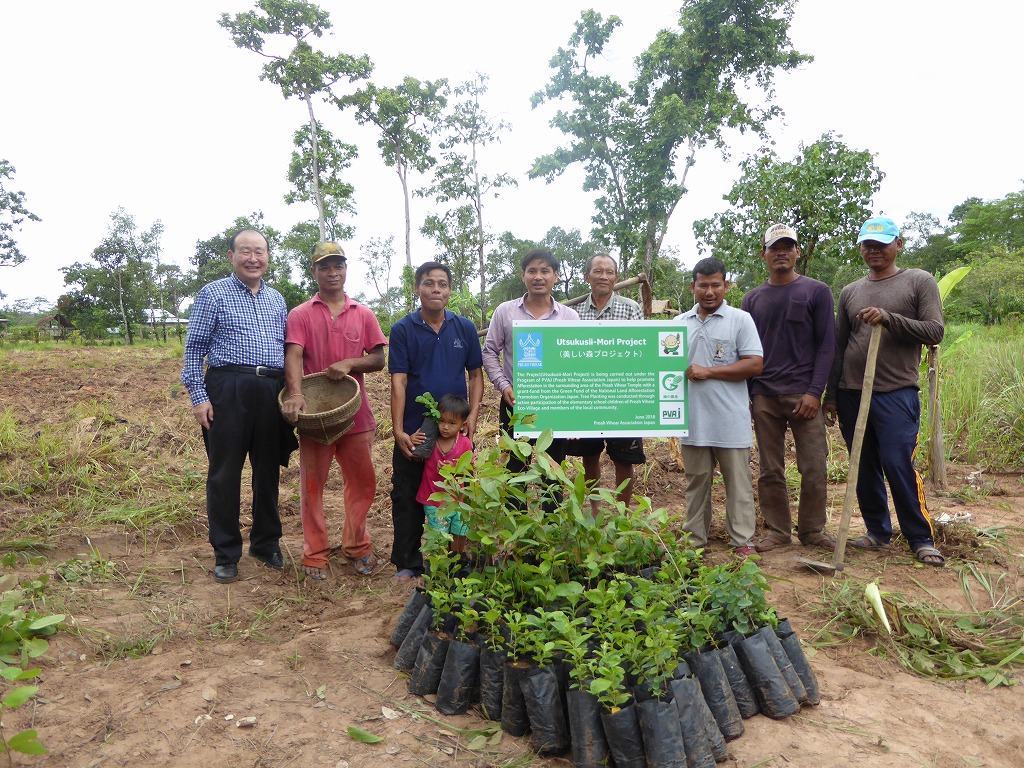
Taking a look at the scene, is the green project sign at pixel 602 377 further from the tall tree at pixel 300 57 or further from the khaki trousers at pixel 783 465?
the tall tree at pixel 300 57

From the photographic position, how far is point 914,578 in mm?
3787

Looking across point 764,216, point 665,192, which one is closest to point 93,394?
point 764,216

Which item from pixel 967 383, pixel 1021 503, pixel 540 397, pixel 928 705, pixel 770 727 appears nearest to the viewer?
pixel 770 727

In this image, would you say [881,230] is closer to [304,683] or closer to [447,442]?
[447,442]

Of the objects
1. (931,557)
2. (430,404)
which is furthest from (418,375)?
(931,557)

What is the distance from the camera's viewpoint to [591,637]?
246 cm

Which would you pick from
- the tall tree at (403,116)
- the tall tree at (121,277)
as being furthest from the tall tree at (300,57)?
the tall tree at (121,277)

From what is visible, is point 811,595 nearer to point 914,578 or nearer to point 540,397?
point 914,578

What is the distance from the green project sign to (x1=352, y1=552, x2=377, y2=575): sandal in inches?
53.2

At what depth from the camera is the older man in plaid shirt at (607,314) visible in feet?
13.7

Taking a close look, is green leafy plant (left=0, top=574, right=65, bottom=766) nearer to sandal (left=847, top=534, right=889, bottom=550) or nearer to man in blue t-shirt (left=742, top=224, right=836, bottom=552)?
man in blue t-shirt (left=742, top=224, right=836, bottom=552)

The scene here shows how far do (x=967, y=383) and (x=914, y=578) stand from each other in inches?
186

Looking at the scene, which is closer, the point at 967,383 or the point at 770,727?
the point at 770,727

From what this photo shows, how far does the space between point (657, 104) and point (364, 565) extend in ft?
65.8
